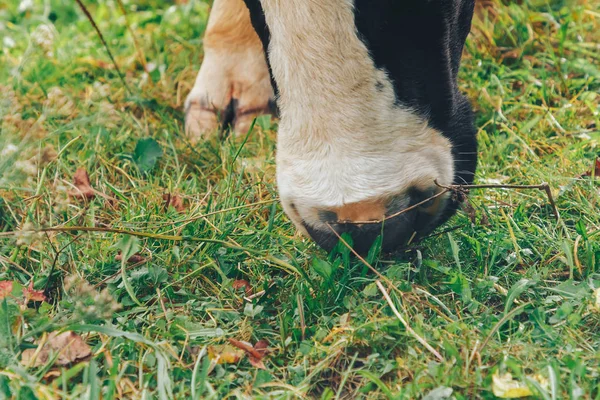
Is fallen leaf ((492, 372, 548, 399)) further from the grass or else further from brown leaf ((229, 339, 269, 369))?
brown leaf ((229, 339, 269, 369))

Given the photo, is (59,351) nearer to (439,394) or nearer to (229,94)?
(439,394)

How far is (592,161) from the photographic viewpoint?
2.18m

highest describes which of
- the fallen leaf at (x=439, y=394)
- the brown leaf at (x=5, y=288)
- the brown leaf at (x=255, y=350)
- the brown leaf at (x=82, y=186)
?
the brown leaf at (x=5, y=288)

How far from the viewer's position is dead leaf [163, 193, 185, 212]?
2.16m

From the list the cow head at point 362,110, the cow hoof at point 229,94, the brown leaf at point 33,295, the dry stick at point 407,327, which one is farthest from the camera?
the cow hoof at point 229,94

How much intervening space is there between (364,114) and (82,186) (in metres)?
1.00

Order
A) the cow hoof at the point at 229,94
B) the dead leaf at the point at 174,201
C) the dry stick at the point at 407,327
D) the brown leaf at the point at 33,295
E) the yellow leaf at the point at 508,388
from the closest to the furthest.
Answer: the yellow leaf at the point at 508,388 → the dry stick at the point at 407,327 → the brown leaf at the point at 33,295 → the dead leaf at the point at 174,201 → the cow hoof at the point at 229,94

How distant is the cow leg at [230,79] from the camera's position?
2611mm

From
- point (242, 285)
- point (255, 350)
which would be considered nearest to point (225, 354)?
point (255, 350)

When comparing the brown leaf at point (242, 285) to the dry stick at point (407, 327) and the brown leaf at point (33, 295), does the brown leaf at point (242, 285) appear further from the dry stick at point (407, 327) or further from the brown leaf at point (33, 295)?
the brown leaf at point (33, 295)

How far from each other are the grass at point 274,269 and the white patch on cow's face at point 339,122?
0.18m

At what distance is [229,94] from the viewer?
2.65 metres

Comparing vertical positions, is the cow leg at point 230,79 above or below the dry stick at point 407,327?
above

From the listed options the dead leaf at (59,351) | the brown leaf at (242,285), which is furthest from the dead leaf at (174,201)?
the dead leaf at (59,351)
